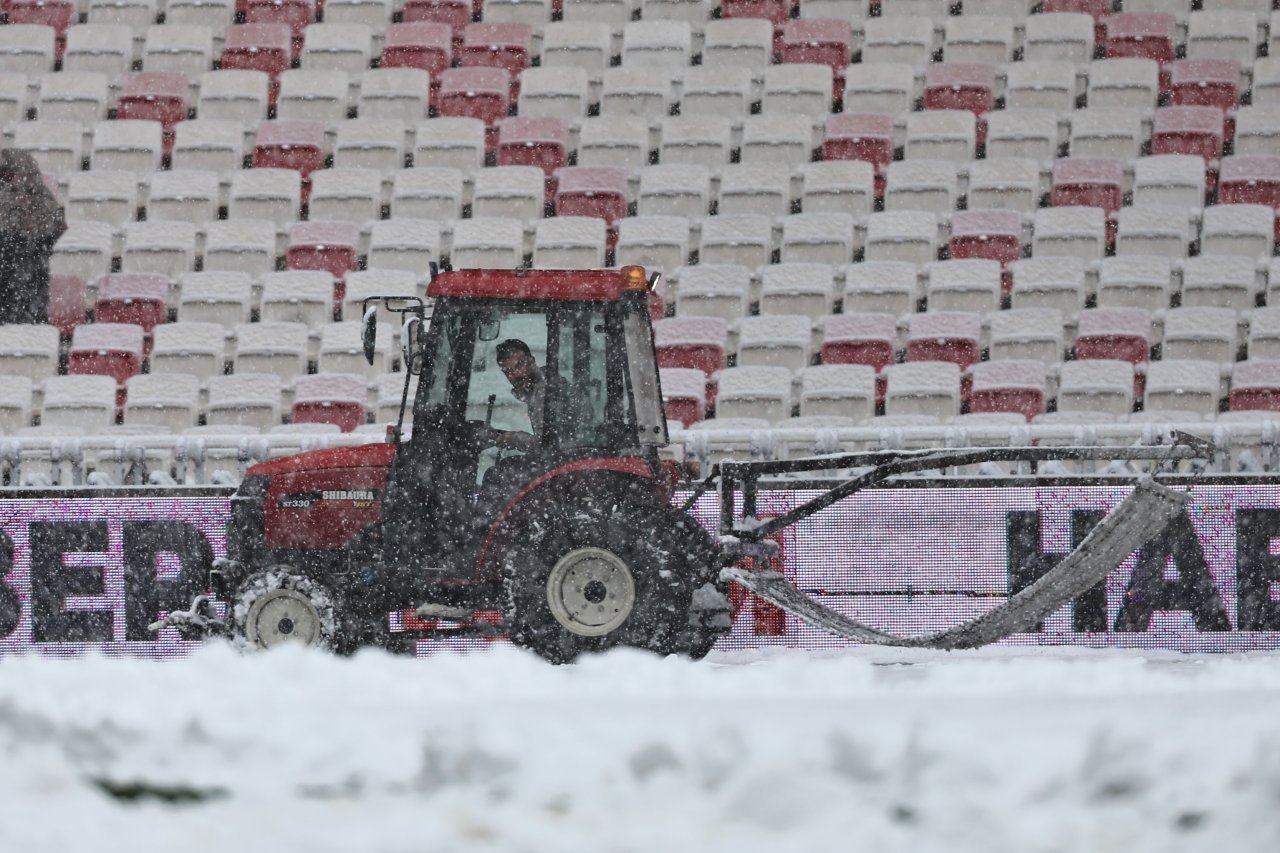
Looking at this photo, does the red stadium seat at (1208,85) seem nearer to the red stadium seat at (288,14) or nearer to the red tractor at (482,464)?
the red stadium seat at (288,14)

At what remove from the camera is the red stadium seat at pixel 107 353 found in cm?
1172

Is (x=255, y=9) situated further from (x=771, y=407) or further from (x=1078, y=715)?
(x=1078, y=715)

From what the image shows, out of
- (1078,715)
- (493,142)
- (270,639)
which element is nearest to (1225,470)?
(270,639)

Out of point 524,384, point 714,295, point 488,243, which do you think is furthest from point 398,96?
point 524,384

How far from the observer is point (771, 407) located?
35.5ft

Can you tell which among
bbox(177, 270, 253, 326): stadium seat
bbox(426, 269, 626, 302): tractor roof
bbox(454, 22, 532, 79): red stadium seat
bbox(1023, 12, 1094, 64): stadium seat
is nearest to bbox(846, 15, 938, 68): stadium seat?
bbox(1023, 12, 1094, 64): stadium seat

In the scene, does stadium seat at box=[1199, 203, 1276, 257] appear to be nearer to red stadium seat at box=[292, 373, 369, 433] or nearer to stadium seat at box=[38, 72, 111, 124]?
red stadium seat at box=[292, 373, 369, 433]

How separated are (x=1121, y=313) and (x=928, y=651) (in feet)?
14.8

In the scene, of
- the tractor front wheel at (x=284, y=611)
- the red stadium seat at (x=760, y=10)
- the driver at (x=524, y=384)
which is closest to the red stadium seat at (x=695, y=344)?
the red stadium seat at (x=760, y=10)

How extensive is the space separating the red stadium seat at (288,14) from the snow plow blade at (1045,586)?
31.1 feet

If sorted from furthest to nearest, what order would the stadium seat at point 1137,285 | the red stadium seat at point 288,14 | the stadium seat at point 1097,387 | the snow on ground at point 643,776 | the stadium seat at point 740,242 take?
the red stadium seat at point 288,14, the stadium seat at point 740,242, the stadium seat at point 1137,285, the stadium seat at point 1097,387, the snow on ground at point 643,776

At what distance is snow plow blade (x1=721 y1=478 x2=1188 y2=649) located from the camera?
6807mm

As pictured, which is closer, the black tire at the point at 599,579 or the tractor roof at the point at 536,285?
the black tire at the point at 599,579

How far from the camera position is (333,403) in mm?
11156
